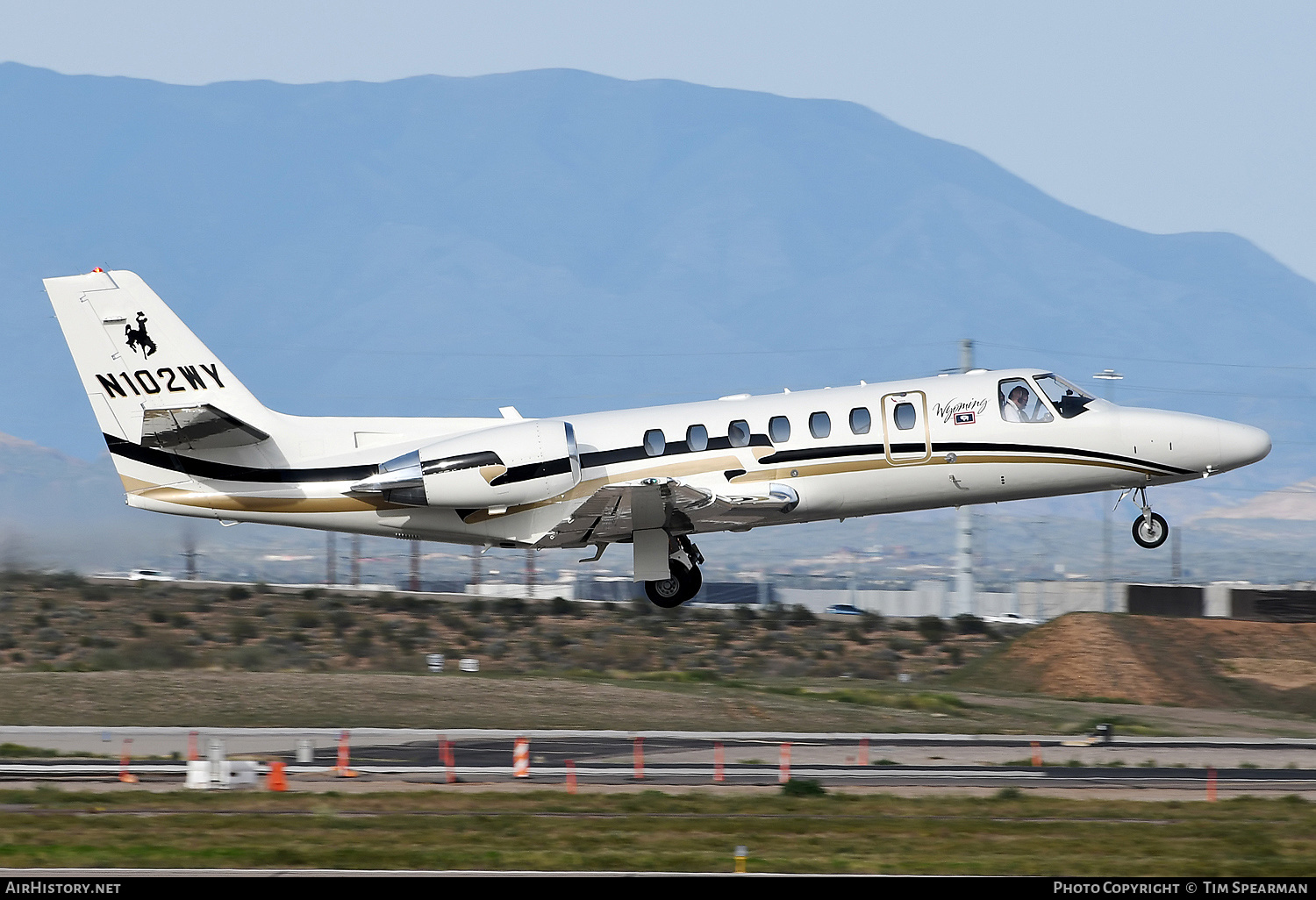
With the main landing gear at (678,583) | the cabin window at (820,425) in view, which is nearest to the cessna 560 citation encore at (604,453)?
the cabin window at (820,425)

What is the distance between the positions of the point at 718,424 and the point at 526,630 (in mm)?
26499

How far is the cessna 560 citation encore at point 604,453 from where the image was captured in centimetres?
2342

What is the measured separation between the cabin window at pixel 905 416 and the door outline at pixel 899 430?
0.04 meters

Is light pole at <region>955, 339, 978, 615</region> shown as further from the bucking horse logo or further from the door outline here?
the bucking horse logo

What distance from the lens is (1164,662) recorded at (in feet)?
134

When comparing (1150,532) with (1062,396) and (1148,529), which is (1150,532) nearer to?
(1148,529)

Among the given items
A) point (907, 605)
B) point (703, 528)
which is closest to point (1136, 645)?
point (703, 528)

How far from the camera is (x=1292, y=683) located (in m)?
39.7

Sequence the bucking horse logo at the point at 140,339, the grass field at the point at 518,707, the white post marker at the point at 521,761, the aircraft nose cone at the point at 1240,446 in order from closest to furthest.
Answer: the white post marker at the point at 521,761
the bucking horse logo at the point at 140,339
the aircraft nose cone at the point at 1240,446
the grass field at the point at 518,707

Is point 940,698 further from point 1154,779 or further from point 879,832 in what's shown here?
point 879,832

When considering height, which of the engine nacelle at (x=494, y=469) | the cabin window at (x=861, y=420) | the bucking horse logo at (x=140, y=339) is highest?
the bucking horse logo at (x=140, y=339)

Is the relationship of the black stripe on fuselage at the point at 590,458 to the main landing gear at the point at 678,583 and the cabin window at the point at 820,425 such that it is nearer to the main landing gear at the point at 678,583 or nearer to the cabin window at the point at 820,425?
the cabin window at the point at 820,425

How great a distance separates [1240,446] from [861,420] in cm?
659

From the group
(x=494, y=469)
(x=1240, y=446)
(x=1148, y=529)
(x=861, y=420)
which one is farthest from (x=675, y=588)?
(x=1240, y=446)
